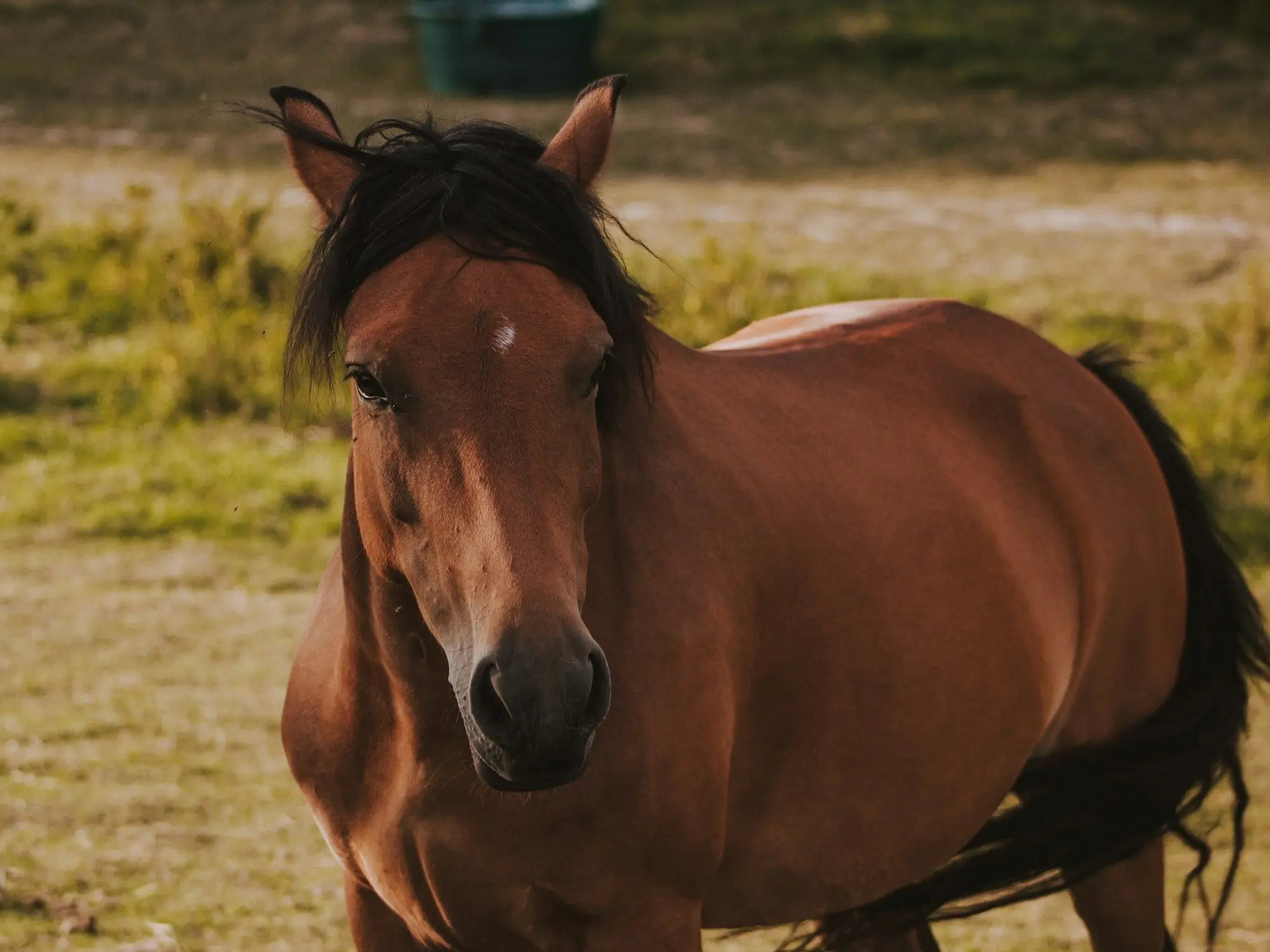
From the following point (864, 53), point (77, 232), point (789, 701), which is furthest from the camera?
point (864, 53)

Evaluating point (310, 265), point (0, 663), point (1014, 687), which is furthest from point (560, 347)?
point (0, 663)

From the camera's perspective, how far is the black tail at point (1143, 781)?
3.14m

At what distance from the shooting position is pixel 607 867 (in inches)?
87.6

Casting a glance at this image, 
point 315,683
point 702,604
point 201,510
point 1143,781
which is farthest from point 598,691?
point 201,510

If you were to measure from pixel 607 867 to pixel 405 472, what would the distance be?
0.66m

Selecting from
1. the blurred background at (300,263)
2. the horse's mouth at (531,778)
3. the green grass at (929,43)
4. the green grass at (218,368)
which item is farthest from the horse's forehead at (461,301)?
the green grass at (929,43)

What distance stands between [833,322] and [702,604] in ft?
3.35

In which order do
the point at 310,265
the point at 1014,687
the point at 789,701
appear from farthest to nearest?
the point at 1014,687, the point at 789,701, the point at 310,265

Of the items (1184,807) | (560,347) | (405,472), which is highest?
(560,347)

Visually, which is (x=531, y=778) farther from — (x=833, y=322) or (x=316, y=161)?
(x=833, y=322)

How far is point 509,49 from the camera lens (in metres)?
11.7

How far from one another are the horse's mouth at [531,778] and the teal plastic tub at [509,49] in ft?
33.9

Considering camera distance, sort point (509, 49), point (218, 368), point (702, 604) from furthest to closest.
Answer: point (509, 49), point (218, 368), point (702, 604)

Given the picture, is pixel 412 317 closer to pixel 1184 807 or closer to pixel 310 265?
pixel 310 265
